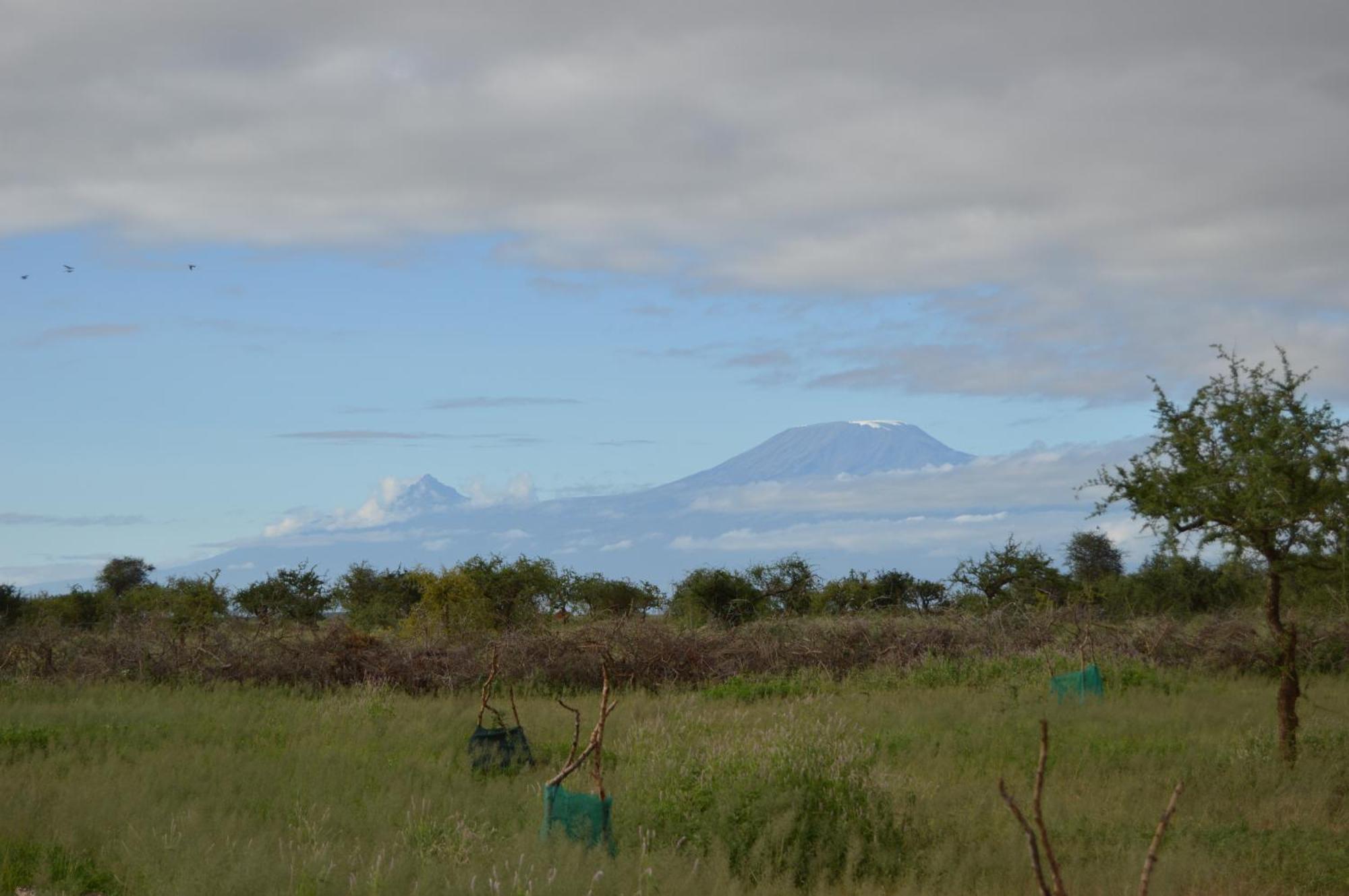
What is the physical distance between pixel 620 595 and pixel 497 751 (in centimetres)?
2493

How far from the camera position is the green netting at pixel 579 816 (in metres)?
8.65

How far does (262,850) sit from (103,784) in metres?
4.45

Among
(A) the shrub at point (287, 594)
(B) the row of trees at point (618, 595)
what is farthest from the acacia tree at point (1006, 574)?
(A) the shrub at point (287, 594)

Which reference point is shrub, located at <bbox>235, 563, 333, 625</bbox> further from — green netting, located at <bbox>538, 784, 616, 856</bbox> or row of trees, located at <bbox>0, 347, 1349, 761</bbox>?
green netting, located at <bbox>538, 784, 616, 856</bbox>

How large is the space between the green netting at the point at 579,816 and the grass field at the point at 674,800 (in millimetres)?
250

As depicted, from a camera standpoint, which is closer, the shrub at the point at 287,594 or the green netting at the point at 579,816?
the green netting at the point at 579,816

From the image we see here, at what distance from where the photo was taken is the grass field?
26.9 feet

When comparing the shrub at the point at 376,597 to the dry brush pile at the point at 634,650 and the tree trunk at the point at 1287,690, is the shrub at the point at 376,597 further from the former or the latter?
the tree trunk at the point at 1287,690

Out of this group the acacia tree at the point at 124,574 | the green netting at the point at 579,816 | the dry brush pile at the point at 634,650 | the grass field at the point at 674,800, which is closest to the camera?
the grass field at the point at 674,800

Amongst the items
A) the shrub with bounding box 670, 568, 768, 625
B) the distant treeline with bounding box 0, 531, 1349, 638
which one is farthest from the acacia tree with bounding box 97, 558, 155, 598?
the shrub with bounding box 670, 568, 768, 625

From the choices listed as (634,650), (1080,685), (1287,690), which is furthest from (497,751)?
(1080,685)

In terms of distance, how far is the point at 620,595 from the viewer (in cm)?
3803

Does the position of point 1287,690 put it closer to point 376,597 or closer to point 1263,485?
point 1263,485

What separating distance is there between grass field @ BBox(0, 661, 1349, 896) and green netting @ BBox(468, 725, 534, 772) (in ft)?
0.83
